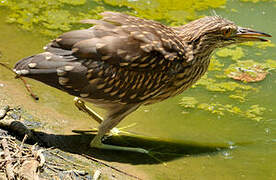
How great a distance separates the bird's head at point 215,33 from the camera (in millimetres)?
5684

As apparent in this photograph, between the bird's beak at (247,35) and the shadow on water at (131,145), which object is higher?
the bird's beak at (247,35)

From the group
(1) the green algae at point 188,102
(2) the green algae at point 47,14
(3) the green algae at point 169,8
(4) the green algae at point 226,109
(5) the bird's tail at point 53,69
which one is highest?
(3) the green algae at point 169,8

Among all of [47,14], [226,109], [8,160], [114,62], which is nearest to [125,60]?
[114,62]

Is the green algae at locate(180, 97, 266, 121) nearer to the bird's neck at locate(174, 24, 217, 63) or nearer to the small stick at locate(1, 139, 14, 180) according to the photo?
the bird's neck at locate(174, 24, 217, 63)

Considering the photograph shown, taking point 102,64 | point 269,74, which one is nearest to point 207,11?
point 269,74

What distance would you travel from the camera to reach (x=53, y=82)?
4957 millimetres

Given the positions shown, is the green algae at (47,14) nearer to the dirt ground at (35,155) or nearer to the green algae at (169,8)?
the green algae at (169,8)

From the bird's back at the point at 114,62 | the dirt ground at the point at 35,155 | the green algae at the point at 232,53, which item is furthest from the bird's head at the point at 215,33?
the dirt ground at the point at 35,155

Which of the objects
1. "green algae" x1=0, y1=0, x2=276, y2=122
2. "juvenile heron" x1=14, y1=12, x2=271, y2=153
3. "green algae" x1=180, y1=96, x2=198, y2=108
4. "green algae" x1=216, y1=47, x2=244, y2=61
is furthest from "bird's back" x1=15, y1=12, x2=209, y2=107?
"green algae" x1=216, y1=47, x2=244, y2=61

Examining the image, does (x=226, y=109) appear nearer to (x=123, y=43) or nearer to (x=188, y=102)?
(x=188, y=102)

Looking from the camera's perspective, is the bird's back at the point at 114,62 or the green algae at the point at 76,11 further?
the green algae at the point at 76,11

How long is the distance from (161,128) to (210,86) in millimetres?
1258

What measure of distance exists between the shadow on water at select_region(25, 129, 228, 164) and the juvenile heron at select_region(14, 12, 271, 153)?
0.11 metres

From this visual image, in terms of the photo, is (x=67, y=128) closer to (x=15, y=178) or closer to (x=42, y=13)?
(x=15, y=178)
